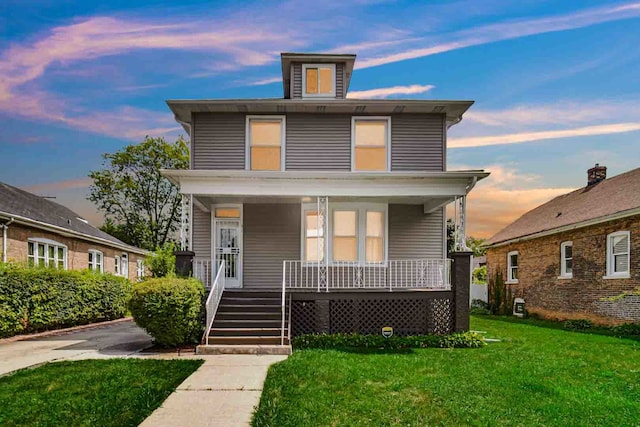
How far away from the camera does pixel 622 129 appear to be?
48.2 ft

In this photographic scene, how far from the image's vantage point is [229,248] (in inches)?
544

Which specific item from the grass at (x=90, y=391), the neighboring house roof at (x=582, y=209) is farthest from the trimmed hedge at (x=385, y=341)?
the neighboring house roof at (x=582, y=209)

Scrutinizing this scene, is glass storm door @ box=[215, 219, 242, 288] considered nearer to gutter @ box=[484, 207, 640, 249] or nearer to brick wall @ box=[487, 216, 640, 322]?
brick wall @ box=[487, 216, 640, 322]

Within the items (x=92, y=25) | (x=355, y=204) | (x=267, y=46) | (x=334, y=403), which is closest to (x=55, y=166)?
(x=92, y=25)

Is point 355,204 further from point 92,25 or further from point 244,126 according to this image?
point 92,25

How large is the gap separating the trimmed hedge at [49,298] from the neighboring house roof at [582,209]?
1443cm

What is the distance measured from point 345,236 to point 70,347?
7.41 m

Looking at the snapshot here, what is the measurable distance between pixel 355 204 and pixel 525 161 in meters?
6.02

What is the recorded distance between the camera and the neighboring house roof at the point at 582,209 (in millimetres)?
15289

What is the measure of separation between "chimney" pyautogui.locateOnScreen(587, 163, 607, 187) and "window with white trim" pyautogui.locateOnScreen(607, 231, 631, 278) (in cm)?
672

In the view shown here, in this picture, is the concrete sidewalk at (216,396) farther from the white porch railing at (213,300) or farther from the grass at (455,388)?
the white porch railing at (213,300)

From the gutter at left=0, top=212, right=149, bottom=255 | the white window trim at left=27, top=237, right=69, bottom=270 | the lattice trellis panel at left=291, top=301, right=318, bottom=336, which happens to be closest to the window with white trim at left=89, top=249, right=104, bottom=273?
the gutter at left=0, top=212, right=149, bottom=255

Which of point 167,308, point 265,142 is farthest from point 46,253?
point 167,308

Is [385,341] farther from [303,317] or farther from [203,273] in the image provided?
[203,273]
